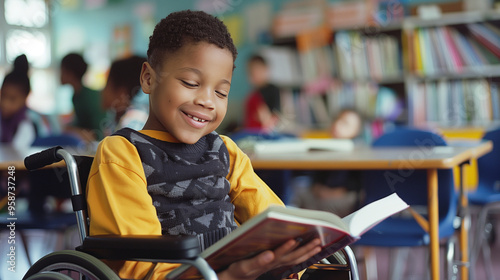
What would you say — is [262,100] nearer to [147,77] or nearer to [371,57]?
[371,57]

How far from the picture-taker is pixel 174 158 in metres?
1.00

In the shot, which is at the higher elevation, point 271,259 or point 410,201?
point 271,259

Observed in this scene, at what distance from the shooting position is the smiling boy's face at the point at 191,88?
0.97 meters

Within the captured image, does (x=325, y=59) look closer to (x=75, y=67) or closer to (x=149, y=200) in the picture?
(x=75, y=67)

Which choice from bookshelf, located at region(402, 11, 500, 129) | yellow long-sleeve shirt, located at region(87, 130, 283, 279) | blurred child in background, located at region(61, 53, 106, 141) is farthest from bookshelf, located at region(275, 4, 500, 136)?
yellow long-sleeve shirt, located at region(87, 130, 283, 279)

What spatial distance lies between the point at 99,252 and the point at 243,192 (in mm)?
353

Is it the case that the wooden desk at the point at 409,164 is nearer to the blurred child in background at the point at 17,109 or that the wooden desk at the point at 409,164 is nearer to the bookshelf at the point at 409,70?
the blurred child in background at the point at 17,109

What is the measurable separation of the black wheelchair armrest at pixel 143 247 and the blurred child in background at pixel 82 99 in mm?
2134

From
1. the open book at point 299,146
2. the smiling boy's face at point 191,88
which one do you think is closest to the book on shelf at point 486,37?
the open book at point 299,146

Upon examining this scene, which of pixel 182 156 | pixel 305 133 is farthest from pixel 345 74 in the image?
pixel 182 156

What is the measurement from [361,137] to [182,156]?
3.20 m

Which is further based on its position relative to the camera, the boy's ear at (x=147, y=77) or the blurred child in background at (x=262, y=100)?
the blurred child in background at (x=262, y=100)

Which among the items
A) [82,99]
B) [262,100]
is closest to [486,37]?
[262,100]

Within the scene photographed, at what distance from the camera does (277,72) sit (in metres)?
4.69
